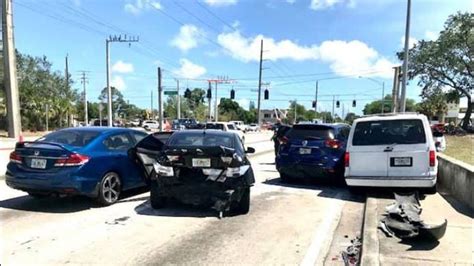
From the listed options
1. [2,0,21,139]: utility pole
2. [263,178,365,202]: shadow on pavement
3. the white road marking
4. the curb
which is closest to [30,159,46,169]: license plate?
the white road marking

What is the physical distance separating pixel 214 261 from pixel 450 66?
50.8m

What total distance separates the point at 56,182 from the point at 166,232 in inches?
95.0

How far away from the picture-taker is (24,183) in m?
8.62

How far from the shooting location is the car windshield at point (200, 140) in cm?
898

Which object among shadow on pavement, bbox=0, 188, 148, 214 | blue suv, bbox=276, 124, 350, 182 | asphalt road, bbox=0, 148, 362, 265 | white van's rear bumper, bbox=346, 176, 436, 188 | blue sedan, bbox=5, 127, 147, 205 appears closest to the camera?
asphalt road, bbox=0, 148, 362, 265

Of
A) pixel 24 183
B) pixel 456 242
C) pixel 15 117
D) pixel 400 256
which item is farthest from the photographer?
pixel 15 117

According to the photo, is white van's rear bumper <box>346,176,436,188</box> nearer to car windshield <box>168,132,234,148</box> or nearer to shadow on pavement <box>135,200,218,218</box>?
car windshield <box>168,132,234,148</box>

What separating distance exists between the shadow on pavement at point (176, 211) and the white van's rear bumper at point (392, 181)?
3.39 metres

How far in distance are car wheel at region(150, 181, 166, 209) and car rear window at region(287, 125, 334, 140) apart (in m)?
5.00

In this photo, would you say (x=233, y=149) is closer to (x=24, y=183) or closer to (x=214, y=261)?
(x=214, y=261)

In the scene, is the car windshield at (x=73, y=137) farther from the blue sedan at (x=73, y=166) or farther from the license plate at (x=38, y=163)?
the license plate at (x=38, y=163)

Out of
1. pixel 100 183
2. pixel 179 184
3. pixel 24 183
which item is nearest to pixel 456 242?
pixel 179 184

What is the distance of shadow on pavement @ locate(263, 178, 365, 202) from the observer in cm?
1090

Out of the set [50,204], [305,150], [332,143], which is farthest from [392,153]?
[50,204]
